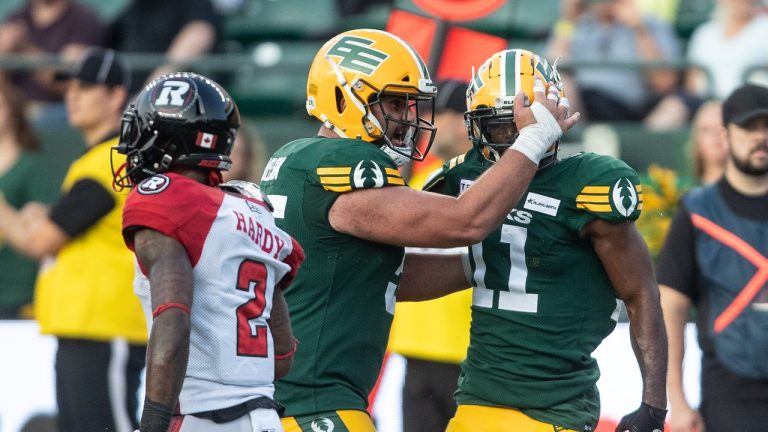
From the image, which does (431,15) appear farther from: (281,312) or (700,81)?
(281,312)

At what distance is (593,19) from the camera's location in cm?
973

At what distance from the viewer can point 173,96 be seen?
371 cm

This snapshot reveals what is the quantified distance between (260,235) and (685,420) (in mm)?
3046

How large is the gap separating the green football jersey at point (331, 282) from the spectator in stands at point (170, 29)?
5.35 metres

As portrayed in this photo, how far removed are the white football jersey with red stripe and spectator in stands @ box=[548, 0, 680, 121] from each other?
5.83 m

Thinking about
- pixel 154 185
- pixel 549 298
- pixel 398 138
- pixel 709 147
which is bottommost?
pixel 549 298

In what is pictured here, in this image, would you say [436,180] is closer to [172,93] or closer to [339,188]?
[339,188]

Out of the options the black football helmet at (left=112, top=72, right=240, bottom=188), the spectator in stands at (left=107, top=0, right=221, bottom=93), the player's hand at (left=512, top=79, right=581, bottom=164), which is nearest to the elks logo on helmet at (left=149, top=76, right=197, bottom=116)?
the black football helmet at (left=112, top=72, right=240, bottom=188)

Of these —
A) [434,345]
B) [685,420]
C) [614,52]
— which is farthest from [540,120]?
[614,52]

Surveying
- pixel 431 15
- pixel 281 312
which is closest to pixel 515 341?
pixel 281 312

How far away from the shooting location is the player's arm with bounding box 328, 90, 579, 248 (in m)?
4.04

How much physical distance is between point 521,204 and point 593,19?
5.66m

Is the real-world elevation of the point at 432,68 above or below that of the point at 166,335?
above

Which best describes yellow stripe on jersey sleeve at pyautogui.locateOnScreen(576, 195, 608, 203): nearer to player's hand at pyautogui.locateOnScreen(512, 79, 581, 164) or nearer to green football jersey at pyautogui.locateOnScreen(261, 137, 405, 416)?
player's hand at pyautogui.locateOnScreen(512, 79, 581, 164)
